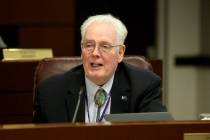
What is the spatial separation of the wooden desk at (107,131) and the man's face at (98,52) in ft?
2.88

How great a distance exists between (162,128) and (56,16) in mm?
3897

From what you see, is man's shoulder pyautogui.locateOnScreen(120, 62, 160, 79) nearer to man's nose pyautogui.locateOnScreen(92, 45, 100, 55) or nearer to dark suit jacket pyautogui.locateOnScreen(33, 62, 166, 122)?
dark suit jacket pyautogui.locateOnScreen(33, 62, 166, 122)

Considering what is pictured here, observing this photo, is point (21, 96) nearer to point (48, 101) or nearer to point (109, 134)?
point (48, 101)

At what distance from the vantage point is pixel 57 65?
255 centimetres

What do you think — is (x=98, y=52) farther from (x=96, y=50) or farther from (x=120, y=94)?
(x=120, y=94)

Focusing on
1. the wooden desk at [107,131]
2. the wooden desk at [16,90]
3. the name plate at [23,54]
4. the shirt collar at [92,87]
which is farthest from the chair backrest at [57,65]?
the wooden desk at [107,131]

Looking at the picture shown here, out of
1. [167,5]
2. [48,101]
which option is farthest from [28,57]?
[167,5]

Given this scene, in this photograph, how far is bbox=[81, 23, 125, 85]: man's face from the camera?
2.25 metres

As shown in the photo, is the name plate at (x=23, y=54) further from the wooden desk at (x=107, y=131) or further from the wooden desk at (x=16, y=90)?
the wooden desk at (x=107, y=131)

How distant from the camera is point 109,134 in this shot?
4.51ft

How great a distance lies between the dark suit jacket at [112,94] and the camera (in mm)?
2232

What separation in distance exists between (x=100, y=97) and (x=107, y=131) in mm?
873

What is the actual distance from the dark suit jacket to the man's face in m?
0.09

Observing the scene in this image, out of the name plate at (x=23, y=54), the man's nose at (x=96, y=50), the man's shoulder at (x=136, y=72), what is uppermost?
the man's nose at (x=96, y=50)
